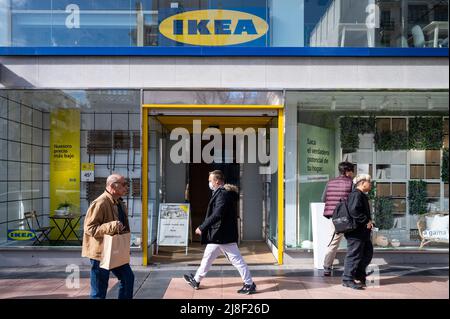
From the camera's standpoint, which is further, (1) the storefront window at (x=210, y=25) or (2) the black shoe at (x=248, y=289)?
(1) the storefront window at (x=210, y=25)

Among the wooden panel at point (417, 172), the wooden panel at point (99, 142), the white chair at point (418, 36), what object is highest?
the white chair at point (418, 36)

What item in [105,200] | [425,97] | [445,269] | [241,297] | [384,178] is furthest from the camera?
[384,178]

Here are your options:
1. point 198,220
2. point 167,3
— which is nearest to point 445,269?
point 198,220

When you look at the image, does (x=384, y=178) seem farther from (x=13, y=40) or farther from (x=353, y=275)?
(x=13, y=40)

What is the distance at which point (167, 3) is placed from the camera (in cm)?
853

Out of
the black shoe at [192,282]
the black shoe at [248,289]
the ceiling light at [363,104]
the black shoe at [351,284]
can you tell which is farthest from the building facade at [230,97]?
the black shoe at [248,289]

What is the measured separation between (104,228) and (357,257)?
137 inches

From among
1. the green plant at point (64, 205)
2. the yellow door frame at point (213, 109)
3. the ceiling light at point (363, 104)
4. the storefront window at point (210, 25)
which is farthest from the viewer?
the green plant at point (64, 205)

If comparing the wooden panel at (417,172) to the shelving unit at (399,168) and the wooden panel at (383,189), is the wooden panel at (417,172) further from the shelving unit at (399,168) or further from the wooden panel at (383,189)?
the wooden panel at (383,189)

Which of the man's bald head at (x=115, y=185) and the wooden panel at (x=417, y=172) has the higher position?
the wooden panel at (x=417, y=172)

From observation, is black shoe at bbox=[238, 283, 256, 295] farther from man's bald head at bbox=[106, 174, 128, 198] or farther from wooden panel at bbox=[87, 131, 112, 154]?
wooden panel at bbox=[87, 131, 112, 154]

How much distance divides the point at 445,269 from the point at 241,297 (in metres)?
3.85

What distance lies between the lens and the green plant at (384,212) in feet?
29.6

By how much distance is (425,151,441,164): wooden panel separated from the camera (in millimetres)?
9133
